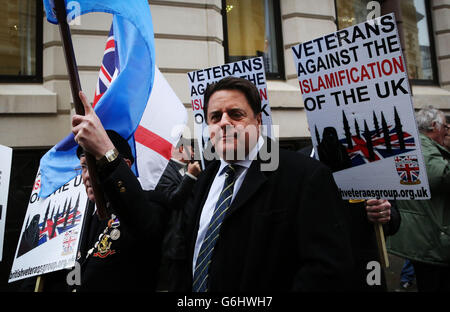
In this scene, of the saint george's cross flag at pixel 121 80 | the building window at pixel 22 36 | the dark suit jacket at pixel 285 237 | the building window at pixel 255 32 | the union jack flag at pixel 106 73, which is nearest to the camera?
the dark suit jacket at pixel 285 237

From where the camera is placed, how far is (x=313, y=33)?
288 inches

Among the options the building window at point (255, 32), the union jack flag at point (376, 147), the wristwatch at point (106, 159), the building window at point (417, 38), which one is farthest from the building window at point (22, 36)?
the building window at point (417, 38)

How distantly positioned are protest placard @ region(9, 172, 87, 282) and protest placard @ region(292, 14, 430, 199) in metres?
1.96

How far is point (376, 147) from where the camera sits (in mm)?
2168

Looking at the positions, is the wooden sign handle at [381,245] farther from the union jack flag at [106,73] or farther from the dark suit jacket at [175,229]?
the union jack flag at [106,73]

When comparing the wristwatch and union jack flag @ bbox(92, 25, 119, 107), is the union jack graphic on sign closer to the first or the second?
the wristwatch

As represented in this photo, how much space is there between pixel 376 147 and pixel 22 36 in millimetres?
6804

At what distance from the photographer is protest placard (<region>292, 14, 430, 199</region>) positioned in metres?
2.05

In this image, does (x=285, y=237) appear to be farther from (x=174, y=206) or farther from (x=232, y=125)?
(x=174, y=206)

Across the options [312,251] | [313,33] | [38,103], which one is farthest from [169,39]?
[312,251]

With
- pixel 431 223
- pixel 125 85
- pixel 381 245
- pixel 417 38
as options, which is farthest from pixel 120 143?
pixel 417 38

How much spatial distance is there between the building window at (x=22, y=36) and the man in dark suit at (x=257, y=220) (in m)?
5.80

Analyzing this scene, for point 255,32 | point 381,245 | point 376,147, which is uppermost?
point 255,32

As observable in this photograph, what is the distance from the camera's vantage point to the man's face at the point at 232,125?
1.75 metres
